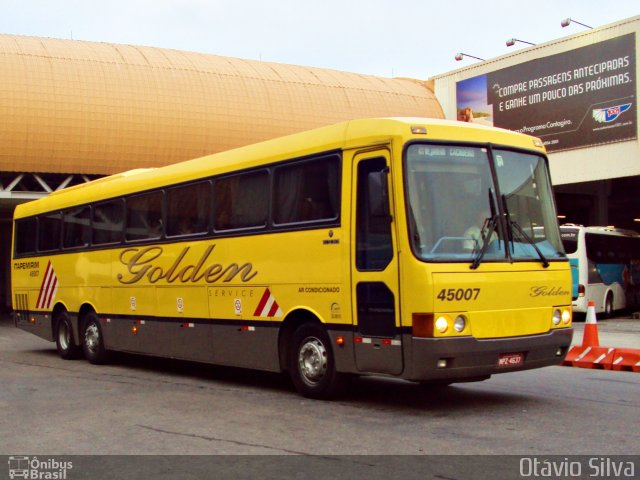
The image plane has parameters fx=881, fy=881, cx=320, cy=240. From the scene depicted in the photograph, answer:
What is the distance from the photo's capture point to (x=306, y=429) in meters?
8.21

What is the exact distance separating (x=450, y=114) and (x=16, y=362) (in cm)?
2736

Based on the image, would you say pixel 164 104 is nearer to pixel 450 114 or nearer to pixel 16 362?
pixel 450 114

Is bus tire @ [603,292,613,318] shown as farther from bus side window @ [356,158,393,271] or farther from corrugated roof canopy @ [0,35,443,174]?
bus side window @ [356,158,393,271]

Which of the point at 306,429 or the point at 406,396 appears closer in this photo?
the point at 306,429

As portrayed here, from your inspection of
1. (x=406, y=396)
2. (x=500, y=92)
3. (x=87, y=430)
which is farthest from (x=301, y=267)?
(x=500, y=92)

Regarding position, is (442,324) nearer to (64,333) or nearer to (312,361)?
(312,361)

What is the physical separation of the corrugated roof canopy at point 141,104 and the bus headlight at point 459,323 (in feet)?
104

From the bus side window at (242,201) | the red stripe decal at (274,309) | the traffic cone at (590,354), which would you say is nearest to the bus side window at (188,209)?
the bus side window at (242,201)

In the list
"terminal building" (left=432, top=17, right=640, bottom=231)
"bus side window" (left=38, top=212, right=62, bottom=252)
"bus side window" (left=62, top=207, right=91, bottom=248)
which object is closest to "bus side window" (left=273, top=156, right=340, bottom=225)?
"bus side window" (left=62, top=207, right=91, bottom=248)

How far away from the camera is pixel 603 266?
28172 millimetres

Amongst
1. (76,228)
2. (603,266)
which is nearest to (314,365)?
(76,228)

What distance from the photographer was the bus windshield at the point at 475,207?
8.84m

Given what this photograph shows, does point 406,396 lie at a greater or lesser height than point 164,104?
lesser

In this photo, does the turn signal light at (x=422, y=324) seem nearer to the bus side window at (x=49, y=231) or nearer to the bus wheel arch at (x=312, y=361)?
the bus wheel arch at (x=312, y=361)
